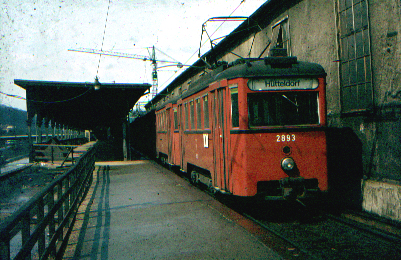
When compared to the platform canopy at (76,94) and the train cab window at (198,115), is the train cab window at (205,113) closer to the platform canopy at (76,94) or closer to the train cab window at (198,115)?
the train cab window at (198,115)

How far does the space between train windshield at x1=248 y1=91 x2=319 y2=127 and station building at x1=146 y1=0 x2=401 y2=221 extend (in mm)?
1873

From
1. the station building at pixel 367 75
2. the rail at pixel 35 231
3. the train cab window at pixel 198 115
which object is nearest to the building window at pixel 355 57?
the station building at pixel 367 75

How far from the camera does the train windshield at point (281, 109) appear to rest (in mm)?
6496

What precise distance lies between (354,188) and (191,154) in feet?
14.1

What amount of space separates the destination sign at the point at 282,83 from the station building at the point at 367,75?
6.07 feet

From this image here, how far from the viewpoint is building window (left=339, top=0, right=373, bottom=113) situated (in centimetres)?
791

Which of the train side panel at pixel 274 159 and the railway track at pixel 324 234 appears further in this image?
the train side panel at pixel 274 159

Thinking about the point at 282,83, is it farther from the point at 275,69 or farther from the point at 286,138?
Answer: the point at 286,138

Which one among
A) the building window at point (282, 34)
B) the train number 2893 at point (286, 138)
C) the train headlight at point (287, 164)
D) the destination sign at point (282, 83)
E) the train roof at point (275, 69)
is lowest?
the train headlight at point (287, 164)

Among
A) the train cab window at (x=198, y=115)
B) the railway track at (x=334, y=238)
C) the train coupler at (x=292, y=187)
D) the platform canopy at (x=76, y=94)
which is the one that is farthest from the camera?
the platform canopy at (x=76, y=94)

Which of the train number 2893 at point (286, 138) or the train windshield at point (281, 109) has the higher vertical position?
the train windshield at point (281, 109)

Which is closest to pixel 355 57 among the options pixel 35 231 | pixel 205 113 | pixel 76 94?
pixel 205 113

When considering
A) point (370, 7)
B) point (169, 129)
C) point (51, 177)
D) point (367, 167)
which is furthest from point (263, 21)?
point (51, 177)

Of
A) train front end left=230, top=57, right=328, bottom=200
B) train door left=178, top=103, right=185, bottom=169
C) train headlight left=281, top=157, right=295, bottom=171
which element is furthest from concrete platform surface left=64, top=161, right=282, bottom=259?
train door left=178, top=103, right=185, bottom=169
